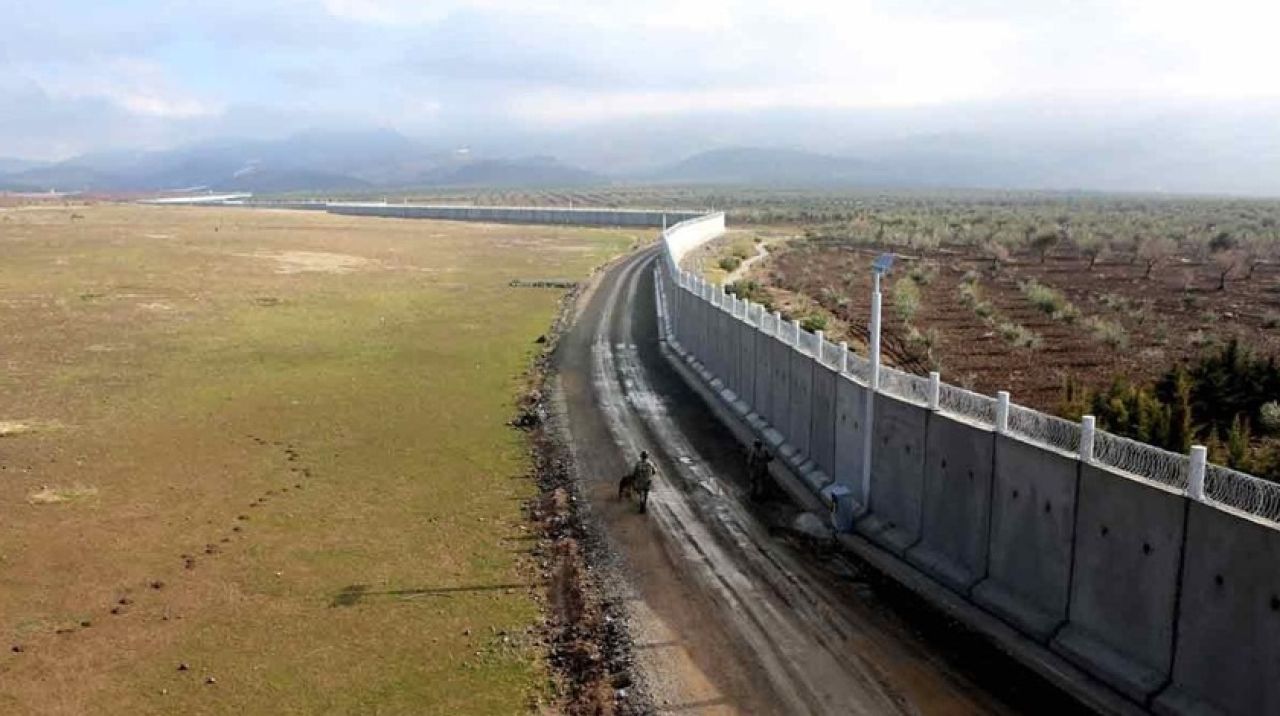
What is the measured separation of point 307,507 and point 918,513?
10998mm

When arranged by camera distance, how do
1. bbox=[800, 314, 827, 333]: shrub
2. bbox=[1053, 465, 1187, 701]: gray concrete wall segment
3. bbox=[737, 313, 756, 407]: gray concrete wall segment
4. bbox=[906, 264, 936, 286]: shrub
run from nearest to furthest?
1. bbox=[1053, 465, 1187, 701]: gray concrete wall segment
2. bbox=[737, 313, 756, 407]: gray concrete wall segment
3. bbox=[800, 314, 827, 333]: shrub
4. bbox=[906, 264, 936, 286]: shrub

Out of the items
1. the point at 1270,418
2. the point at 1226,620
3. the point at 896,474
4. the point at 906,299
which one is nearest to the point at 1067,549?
the point at 1226,620

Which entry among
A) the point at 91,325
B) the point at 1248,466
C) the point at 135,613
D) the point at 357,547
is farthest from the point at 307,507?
the point at 91,325

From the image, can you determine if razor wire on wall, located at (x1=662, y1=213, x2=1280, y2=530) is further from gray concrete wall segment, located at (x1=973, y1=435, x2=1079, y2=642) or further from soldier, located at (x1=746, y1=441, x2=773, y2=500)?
soldier, located at (x1=746, y1=441, x2=773, y2=500)

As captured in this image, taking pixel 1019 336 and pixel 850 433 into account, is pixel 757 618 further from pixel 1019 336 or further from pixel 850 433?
pixel 1019 336

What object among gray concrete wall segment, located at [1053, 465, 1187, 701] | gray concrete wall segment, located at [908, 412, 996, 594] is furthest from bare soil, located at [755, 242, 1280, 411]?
gray concrete wall segment, located at [1053, 465, 1187, 701]

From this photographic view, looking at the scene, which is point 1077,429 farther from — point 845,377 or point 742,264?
point 742,264

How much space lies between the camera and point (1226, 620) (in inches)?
422

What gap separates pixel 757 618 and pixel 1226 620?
231 inches

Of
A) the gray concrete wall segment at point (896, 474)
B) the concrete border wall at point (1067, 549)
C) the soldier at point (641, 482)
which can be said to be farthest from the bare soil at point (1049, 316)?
the soldier at point (641, 482)

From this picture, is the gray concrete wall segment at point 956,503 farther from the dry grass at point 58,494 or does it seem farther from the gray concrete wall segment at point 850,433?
the dry grass at point 58,494

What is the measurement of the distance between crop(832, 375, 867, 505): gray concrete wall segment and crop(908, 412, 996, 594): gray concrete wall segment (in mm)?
2260

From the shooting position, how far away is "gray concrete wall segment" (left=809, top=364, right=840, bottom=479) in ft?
66.0

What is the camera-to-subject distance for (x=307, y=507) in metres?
19.3
